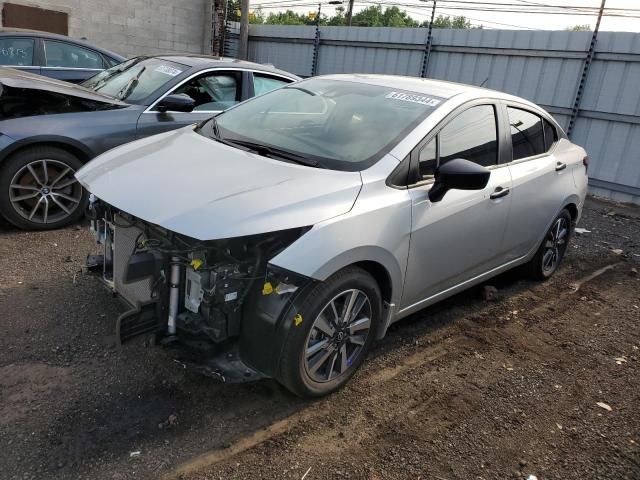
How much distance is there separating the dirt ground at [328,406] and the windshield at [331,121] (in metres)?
1.37

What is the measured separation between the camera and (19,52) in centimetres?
706

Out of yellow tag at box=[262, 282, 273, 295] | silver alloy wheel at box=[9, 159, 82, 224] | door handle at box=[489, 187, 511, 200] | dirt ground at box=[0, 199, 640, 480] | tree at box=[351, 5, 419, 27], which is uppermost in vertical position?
tree at box=[351, 5, 419, 27]

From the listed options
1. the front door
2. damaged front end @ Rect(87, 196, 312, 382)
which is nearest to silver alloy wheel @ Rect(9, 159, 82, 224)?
damaged front end @ Rect(87, 196, 312, 382)

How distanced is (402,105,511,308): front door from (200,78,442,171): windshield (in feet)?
0.89

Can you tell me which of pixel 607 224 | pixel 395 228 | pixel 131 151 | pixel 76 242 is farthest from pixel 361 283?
pixel 607 224

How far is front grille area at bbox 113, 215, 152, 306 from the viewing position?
2.80 meters

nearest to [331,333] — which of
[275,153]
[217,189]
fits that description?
[217,189]

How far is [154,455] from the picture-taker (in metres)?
2.53

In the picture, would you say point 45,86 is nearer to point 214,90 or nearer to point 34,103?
point 34,103

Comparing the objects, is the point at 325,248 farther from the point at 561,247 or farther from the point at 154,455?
the point at 561,247

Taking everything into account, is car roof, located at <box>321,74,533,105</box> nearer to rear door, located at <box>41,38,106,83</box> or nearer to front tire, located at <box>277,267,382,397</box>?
front tire, located at <box>277,267,382,397</box>

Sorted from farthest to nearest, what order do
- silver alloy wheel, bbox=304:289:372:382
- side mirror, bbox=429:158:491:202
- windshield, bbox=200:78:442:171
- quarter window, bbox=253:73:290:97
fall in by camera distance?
quarter window, bbox=253:73:290:97
windshield, bbox=200:78:442:171
side mirror, bbox=429:158:491:202
silver alloy wheel, bbox=304:289:372:382

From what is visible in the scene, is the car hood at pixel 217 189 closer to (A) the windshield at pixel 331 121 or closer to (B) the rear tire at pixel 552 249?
(A) the windshield at pixel 331 121

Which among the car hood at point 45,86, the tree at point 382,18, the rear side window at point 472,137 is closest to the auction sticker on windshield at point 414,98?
the rear side window at point 472,137
